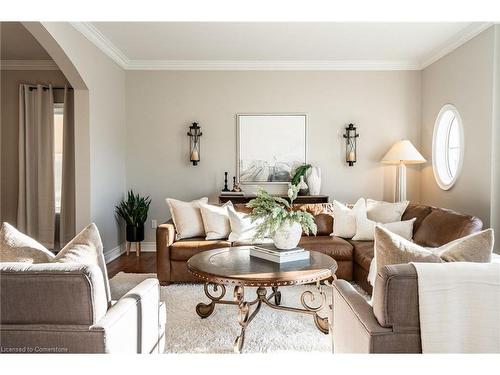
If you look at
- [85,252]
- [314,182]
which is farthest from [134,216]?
[85,252]

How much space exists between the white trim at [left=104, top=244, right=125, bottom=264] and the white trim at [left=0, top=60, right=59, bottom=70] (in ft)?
8.63

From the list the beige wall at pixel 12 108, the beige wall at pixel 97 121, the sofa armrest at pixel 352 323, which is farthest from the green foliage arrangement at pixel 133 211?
the sofa armrest at pixel 352 323

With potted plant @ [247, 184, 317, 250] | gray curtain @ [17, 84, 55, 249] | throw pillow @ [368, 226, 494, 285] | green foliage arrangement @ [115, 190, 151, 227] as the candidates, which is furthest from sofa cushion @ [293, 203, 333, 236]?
gray curtain @ [17, 84, 55, 249]

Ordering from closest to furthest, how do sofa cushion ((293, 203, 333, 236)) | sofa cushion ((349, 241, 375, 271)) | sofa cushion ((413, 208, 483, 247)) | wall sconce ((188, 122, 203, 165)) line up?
sofa cushion ((413, 208, 483, 247)) → sofa cushion ((349, 241, 375, 271)) → sofa cushion ((293, 203, 333, 236)) → wall sconce ((188, 122, 203, 165))

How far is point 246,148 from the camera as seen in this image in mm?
5289

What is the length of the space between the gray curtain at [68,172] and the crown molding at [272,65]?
993 millimetres

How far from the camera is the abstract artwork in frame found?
17.3ft

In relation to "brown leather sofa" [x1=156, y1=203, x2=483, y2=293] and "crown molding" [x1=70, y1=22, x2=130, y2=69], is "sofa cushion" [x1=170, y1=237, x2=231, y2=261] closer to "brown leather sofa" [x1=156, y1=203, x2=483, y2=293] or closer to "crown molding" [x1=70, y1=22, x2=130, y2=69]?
"brown leather sofa" [x1=156, y1=203, x2=483, y2=293]

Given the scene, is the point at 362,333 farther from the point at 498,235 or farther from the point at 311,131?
the point at 311,131

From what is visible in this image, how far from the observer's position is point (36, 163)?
5.11m

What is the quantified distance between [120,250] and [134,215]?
60 cm

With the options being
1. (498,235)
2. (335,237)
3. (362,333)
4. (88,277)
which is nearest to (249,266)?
(362,333)
